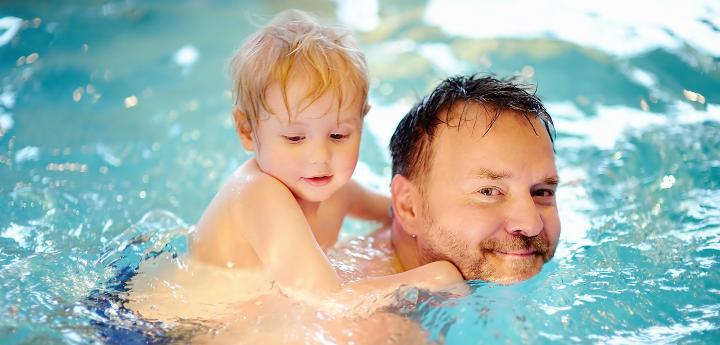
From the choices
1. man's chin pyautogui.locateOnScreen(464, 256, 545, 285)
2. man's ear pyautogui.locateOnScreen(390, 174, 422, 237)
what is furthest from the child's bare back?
man's ear pyautogui.locateOnScreen(390, 174, 422, 237)

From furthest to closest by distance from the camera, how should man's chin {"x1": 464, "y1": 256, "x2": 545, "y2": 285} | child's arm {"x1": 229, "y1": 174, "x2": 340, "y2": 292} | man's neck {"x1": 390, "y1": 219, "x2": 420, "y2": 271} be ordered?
man's neck {"x1": 390, "y1": 219, "x2": 420, "y2": 271} → man's chin {"x1": 464, "y1": 256, "x2": 545, "y2": 285} → child's arm {"x1": 229, "y1": 174, "x2": 340, "y2": 292}

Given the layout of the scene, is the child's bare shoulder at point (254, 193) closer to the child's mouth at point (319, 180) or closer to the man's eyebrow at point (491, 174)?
the child's mouth at point (319, 180)

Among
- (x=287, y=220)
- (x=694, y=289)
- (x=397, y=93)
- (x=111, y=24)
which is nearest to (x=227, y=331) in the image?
(x=287, y=220)

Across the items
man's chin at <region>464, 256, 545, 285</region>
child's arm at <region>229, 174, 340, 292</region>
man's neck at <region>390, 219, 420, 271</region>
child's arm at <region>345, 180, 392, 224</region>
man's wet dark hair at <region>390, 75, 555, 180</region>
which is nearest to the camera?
child's arm at <region>229, 174, 340, 292</region>

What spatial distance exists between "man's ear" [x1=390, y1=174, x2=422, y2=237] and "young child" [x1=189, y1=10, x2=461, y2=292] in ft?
0.77

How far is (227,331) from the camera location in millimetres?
2814

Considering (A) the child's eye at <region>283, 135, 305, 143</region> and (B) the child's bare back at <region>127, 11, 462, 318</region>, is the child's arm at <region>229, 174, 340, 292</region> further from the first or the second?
(A) the child's eye at <region>283, 135, 305, 143</region>

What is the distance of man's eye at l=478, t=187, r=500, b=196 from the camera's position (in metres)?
2.92

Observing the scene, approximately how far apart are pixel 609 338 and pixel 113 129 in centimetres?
325

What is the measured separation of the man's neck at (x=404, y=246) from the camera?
3.23m

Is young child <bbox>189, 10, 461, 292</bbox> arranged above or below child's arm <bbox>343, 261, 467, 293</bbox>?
above

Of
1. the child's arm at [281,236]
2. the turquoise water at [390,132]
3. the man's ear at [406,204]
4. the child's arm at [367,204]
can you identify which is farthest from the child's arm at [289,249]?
the child's arm at [367,204]

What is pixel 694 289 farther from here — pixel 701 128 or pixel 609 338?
pixel 701 128

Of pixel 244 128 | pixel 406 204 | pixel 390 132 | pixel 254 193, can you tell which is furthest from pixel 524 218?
pixel 390 132
